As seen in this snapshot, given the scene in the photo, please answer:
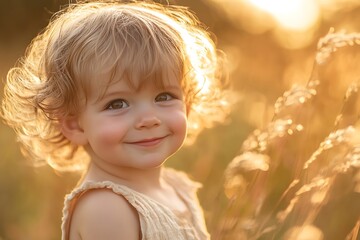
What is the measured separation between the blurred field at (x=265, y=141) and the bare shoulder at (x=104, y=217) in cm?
31

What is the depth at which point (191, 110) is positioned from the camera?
2.69 metres

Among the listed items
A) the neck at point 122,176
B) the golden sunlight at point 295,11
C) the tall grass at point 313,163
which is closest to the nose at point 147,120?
the neck at point 122,176

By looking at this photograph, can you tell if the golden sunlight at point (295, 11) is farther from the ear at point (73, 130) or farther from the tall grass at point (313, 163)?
the ear at point (73, 130)

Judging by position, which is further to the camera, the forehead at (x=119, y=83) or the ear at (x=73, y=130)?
the ear at (x=73, y=130)

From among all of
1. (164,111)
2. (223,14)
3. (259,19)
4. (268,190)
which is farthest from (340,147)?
(223,14)

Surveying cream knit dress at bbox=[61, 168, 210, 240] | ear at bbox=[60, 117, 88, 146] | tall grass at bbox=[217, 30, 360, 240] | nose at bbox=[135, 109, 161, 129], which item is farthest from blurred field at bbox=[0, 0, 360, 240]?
ear at bbox=[60, 117, 88, 146]

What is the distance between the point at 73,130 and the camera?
232cm

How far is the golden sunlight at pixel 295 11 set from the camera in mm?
3881

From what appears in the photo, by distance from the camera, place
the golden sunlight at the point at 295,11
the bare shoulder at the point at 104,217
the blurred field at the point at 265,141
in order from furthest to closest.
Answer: the golden sunlight at the point at 295,11 → the blurred field at the point at 265,141 → the bare shoulder at the point at 104,217

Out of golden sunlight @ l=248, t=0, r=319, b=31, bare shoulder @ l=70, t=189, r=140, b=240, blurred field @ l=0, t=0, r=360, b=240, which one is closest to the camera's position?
bare shoulder @ l=70, t=189, r=140, b=240

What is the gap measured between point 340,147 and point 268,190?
11.0 inches

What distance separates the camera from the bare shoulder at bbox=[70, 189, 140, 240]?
214 cm

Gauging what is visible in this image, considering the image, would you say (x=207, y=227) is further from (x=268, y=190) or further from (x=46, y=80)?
(x=46, y=80)

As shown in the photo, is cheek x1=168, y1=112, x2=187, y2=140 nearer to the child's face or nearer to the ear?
the child's face
